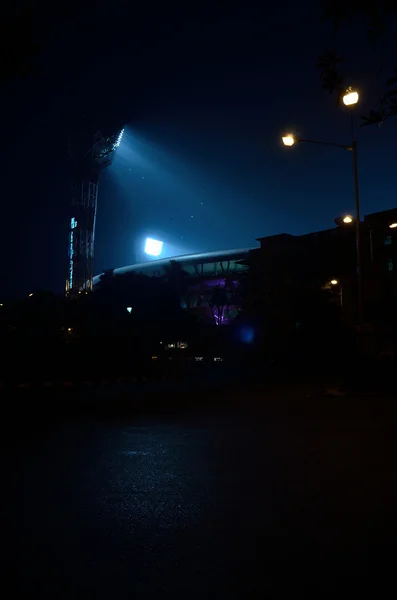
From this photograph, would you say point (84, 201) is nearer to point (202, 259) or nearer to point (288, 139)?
point (202, 259)

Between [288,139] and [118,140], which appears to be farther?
[118,140]

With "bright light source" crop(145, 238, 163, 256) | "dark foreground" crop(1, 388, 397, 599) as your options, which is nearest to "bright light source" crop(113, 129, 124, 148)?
"bright light source" crop(145, 238, 163, 256)

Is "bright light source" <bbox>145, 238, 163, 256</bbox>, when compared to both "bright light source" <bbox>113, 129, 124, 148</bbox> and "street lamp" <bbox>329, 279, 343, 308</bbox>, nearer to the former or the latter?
"bright light source" <bbox>113, 129, 124, 148</bbox>

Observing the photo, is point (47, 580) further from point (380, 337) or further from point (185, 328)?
point (380, 337)

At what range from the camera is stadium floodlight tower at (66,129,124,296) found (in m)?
70.1

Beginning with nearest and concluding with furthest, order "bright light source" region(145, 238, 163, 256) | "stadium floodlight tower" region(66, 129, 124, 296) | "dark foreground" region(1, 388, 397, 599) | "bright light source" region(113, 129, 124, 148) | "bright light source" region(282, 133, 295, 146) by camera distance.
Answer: "dark foreground" region(1, 388, 397, 599) → "bright light source" region(282, 133, 295, 146) → "stadium floodlight tower" region(66, 129, 124, 296) → "bright light source" region(113, 129, 124, 148) → "bright light source" region(145, 238, 163, 256)

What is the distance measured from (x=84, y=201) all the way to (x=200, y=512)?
230 ft

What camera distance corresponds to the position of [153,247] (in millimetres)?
116750

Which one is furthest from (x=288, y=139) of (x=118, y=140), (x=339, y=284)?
(x=118, y=140)

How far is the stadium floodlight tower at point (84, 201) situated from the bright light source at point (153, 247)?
4205cm

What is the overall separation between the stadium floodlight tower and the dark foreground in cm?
6047

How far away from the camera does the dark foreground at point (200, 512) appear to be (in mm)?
3848

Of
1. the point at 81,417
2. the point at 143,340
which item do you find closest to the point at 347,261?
the point at 143,340

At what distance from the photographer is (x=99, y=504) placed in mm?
5812
